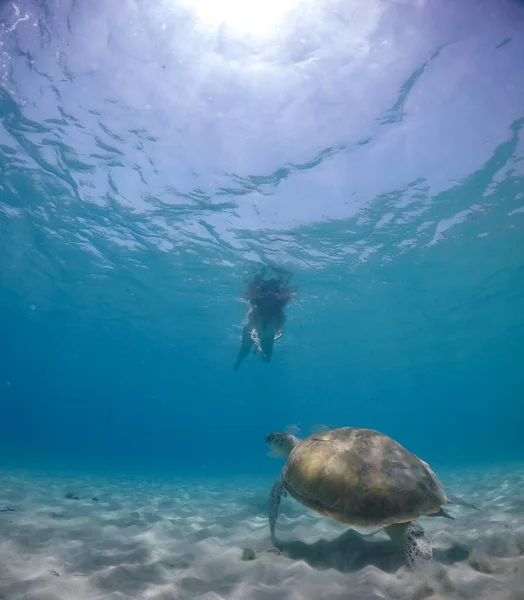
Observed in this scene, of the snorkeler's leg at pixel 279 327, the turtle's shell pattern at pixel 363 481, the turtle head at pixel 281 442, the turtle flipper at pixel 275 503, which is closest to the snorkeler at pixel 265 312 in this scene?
the snorkeler's leg at pixel 279 327

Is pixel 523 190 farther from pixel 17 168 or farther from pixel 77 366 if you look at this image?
pixel 77 366

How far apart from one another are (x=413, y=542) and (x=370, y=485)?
0.69 meters

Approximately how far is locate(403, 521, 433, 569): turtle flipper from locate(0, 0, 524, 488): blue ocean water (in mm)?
3022

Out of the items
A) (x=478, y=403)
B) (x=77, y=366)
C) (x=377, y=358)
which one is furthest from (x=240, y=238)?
(x=478, y=403)

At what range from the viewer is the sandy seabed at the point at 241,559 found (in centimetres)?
329

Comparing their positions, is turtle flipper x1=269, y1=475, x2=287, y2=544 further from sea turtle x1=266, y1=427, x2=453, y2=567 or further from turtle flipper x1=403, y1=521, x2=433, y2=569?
turtle flipper x1=403, y1=521, x2=433, y2=569

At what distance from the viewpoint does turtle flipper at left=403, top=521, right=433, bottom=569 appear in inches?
141

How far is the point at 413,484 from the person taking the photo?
3.91 meters

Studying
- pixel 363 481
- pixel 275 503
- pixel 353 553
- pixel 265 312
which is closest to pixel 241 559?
pixel 275 503

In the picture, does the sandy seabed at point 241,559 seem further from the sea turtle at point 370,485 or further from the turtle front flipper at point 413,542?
the sea turtle at point 370,485

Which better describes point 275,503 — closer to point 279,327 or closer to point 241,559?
point 241,559

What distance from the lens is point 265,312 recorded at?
17.9 m

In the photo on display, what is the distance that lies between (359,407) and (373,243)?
90076mm

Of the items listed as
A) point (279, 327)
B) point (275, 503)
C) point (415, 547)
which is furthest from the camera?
point (279, 327)
